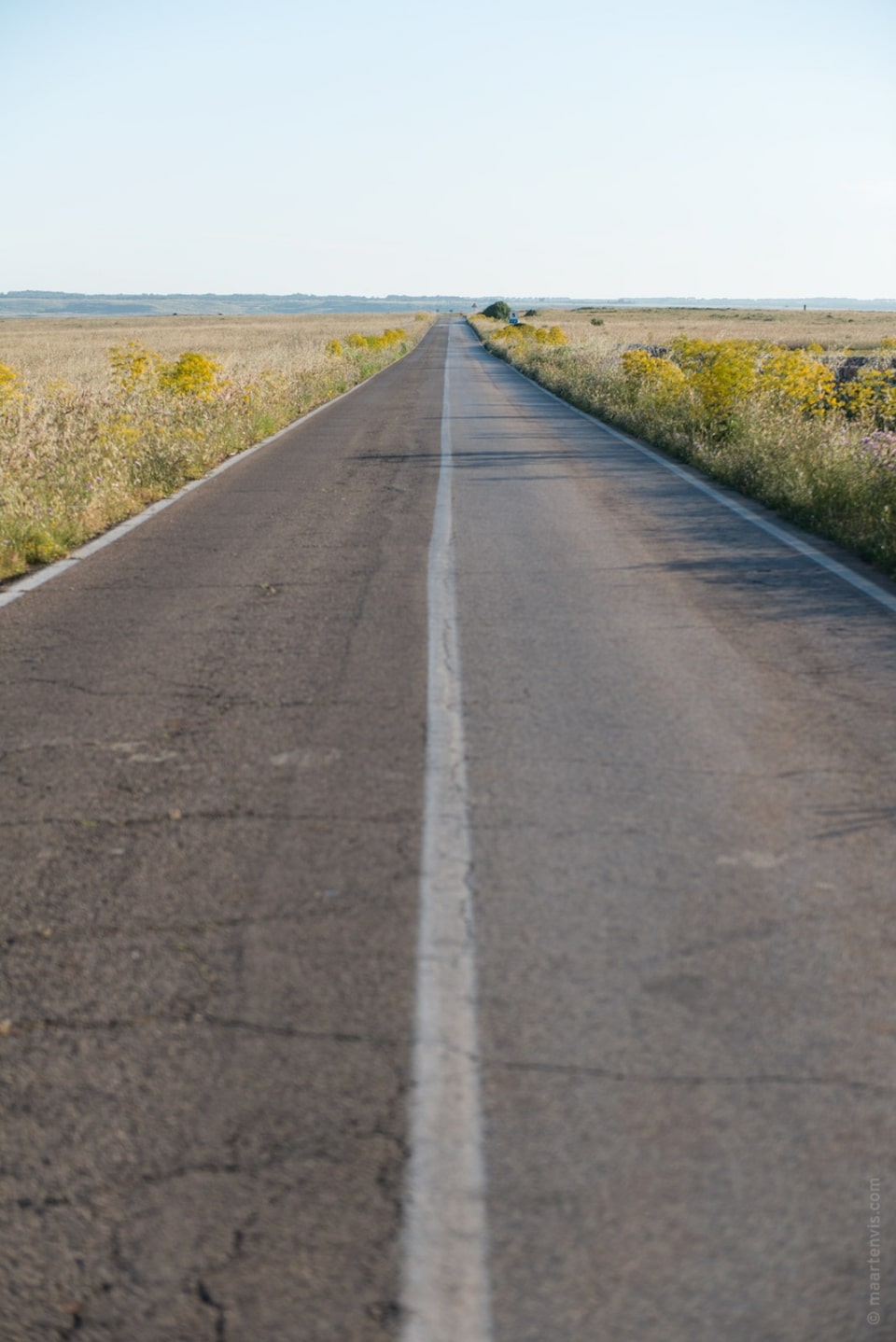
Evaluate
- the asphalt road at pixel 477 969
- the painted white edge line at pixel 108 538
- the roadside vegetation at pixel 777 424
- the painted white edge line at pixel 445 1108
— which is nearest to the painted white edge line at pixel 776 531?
the roadside vegetation at pixel 777 424

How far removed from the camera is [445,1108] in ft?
9.27

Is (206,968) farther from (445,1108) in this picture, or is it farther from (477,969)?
(445,1108)

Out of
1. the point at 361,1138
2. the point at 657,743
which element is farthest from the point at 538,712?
the point at 361,1138

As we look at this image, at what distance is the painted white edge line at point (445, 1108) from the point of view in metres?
2.28

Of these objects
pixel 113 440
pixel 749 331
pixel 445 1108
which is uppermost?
pixel 749 331

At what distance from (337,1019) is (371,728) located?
7.76 feet

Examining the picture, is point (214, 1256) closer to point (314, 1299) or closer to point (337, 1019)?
point (314, 1299)

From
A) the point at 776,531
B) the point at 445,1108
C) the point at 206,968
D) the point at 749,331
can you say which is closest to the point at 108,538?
the point at 776,531

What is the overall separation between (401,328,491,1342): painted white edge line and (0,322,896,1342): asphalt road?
0.11 feet

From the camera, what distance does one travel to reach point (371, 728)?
5453mm

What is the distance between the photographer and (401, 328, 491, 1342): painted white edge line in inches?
89.9

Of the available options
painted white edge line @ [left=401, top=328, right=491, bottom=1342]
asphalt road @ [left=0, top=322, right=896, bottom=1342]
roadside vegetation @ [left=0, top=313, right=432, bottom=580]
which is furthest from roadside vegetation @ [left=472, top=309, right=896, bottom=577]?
roadside vegetation @ [left=0, top=313, right=432, bottom=580]

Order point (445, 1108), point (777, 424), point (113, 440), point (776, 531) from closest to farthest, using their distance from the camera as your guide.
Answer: point (445, 1108) → point (776, 531) → point (113, 440) → point (777, 424)

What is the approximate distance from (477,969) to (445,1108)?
2.11 feet
